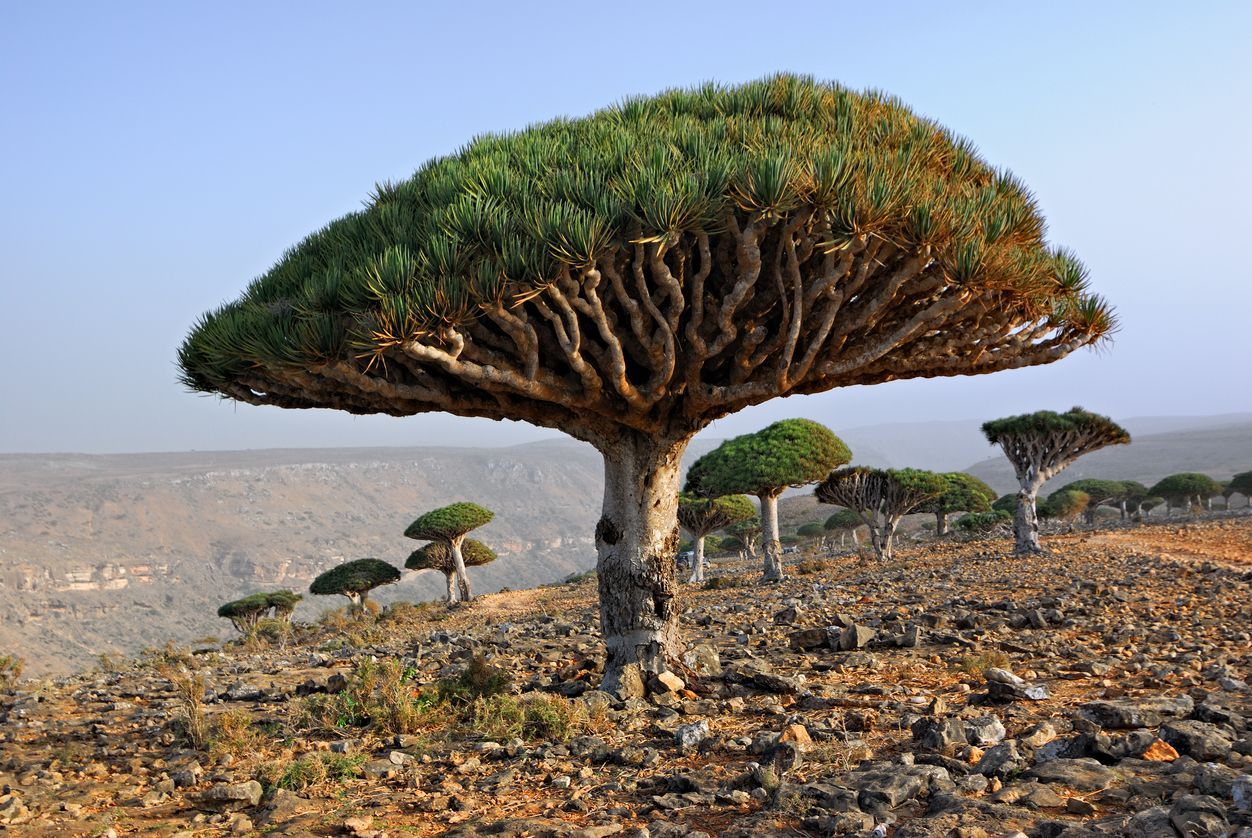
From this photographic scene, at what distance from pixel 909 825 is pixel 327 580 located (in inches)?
1379

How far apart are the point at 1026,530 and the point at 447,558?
23.2m

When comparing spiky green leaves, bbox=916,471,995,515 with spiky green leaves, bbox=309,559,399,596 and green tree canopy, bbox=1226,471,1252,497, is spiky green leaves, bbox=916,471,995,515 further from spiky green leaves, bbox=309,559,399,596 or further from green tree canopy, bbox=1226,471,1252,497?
spiky green leaves, bbox=309,559,399,596

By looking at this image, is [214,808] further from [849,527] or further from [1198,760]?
[849,527]

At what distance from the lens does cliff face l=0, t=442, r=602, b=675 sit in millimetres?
69000

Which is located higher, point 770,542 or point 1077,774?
point 770,542

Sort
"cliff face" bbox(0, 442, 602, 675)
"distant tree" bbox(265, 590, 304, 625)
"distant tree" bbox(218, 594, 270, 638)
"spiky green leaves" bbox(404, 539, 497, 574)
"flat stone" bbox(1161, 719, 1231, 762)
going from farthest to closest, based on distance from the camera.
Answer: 1. "cliff face" bbox(0, 442, 602, 675)
2. "spiky green leaves" bbox(404, 539, 497, 574)
3. "distant tree" bbox(265, 590, 304, 625)
4. "distant tree" bbox(218, 594, 270, 638)
5. "flat stone" bbox(1161, 719, 1231, 762)

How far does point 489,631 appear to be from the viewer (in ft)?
52.9

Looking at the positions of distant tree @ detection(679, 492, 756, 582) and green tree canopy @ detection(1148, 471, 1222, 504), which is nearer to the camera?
distant tree @ detection(679, 492, 756, 582)

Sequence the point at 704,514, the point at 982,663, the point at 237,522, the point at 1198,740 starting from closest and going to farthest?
the point at 1198,740
the point at 982,663
the point at 704,514
the point at 237,522

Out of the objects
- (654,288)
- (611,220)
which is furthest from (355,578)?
(611,220)

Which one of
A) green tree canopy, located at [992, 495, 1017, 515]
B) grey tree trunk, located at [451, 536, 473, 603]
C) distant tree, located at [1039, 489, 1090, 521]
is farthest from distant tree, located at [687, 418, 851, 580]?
distant tree, located at [1039, 489, 1090, 521]

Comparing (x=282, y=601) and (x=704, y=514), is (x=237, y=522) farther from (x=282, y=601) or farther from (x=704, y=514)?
(x=704, y=514)

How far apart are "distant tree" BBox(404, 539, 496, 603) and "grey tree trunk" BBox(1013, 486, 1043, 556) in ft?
68.1

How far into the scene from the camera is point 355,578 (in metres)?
35.5
